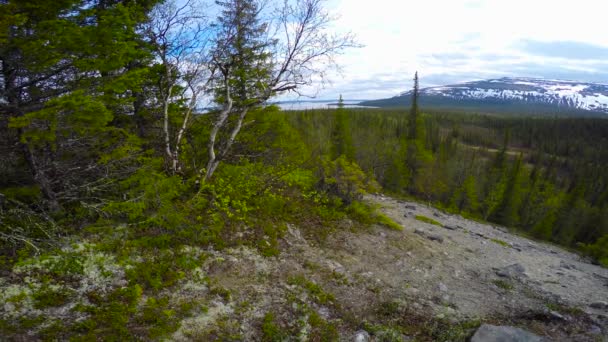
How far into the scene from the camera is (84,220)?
677 centimetres

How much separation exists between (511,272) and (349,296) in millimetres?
6018

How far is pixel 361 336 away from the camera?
5.38 m

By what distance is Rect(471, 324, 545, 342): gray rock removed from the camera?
17.3 ft

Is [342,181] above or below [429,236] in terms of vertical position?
above

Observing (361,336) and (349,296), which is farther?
(349,296)

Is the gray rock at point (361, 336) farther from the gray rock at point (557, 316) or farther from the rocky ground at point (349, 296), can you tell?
the gray rock at point (557, 316)

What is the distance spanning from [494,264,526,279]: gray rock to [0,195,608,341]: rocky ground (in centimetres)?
4

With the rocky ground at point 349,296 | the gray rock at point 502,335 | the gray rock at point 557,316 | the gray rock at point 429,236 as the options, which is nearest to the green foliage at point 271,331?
the rocky ground at point 349,296

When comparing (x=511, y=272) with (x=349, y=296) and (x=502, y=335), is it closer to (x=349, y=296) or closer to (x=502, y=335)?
(x=502, y=335)

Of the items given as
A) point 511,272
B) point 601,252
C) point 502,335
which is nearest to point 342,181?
point 511,272

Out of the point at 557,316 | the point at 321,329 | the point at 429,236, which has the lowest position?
the point at 429,236

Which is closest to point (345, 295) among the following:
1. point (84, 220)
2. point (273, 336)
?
point (273, 336)

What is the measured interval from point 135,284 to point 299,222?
16.0 ft

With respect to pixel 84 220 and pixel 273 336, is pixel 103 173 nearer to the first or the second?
pixel 84 220
